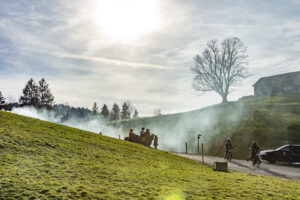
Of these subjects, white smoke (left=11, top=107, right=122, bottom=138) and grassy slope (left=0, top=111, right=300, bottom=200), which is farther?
white smoke (left=11, top=107, right=122, bottom=138)

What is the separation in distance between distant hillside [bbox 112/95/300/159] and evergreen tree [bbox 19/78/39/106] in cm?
3895

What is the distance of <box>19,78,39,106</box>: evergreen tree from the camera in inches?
2975

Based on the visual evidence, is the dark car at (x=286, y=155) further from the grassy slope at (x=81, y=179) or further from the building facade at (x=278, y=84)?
the building facade at (x=278, y=84)

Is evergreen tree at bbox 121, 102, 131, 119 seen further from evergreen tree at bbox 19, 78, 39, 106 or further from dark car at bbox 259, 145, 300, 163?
dark car at bbox 259, 145, 300, 163

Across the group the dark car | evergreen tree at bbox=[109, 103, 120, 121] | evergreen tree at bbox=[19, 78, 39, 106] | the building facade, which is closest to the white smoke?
evergreen tree at bbox=[19, 78, 39, 106]

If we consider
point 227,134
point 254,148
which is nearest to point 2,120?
point 254,148

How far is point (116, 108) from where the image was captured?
136500mm

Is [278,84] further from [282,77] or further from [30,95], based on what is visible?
[30,95]

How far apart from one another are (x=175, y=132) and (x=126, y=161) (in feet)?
121

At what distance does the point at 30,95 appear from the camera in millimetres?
77750

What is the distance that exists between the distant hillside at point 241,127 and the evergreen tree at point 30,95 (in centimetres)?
3895

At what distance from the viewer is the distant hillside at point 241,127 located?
31253 millimetres

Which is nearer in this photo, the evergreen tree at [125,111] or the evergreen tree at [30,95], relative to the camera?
the evergreen tree at [30,95]

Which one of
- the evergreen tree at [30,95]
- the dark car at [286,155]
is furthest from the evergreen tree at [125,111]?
the dark car at [286,155]
